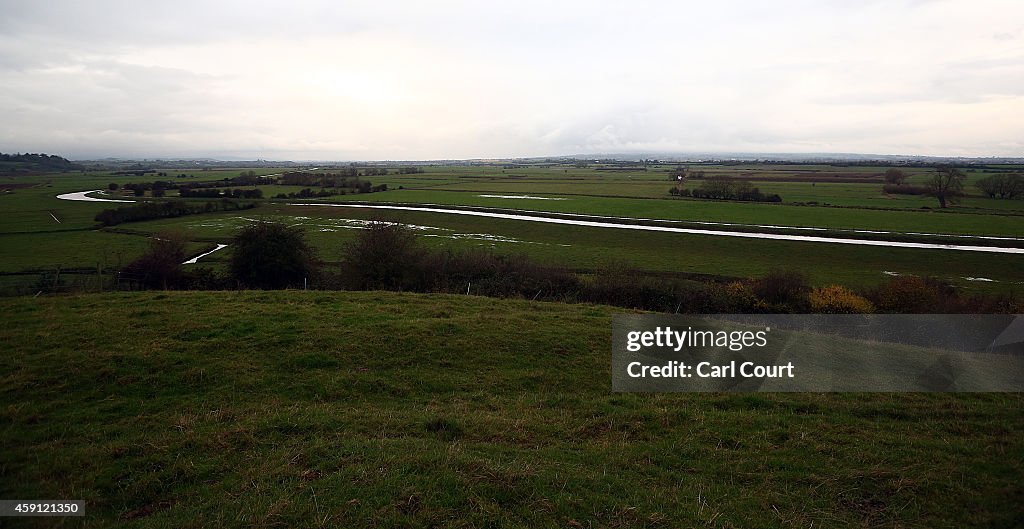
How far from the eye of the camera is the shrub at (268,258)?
32156 mm

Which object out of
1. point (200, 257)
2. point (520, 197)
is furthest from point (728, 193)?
point (200, 257)

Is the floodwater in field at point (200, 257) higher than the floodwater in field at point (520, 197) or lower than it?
lower

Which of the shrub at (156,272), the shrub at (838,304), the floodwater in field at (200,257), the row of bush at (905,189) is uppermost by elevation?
the row of bush at (905,189)

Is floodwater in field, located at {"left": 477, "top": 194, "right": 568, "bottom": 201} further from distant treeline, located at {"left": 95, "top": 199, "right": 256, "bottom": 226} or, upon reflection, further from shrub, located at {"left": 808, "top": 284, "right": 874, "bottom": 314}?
shrub, located at {"left": 808, "top": 284, "right": 874, "bottom": 314}

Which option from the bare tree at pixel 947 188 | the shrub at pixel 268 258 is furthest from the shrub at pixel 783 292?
the bare tree at pixel 947 188

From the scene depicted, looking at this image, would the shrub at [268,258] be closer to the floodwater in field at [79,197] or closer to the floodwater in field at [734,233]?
the floodwater in field at [734,233]

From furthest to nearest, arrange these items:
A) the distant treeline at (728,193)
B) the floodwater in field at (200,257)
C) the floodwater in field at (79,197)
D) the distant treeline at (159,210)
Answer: the floodwater in field at (79,197), the distant treeline at (728,193), the distant treeline at (159,210), the floodwater in field at (200,257)

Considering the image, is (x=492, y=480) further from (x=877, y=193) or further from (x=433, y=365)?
(x=877, y=193)

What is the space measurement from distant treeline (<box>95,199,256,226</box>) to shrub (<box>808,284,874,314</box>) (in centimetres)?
8474

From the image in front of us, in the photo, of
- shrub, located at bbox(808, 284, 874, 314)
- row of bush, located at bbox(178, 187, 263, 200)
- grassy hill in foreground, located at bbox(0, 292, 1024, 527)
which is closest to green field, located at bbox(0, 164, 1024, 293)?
row of bush, located at bbox(178, 187, 263, 200)

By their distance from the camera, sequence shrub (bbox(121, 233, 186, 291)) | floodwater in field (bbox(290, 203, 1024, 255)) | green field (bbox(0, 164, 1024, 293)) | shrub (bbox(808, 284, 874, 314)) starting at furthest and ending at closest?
floodwater in field (bbox(290, 203, 1024, 255)) < green field (bbox(0, 164, 1024, 293)) < shrub (bbox(121, 233, 186, 291)) < shrub (bbox(808, 284, 874, 314))

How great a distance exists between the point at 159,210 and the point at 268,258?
64080mm

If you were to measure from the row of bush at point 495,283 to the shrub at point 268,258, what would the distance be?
58 millimetres

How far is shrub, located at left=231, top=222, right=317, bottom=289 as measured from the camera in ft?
105
